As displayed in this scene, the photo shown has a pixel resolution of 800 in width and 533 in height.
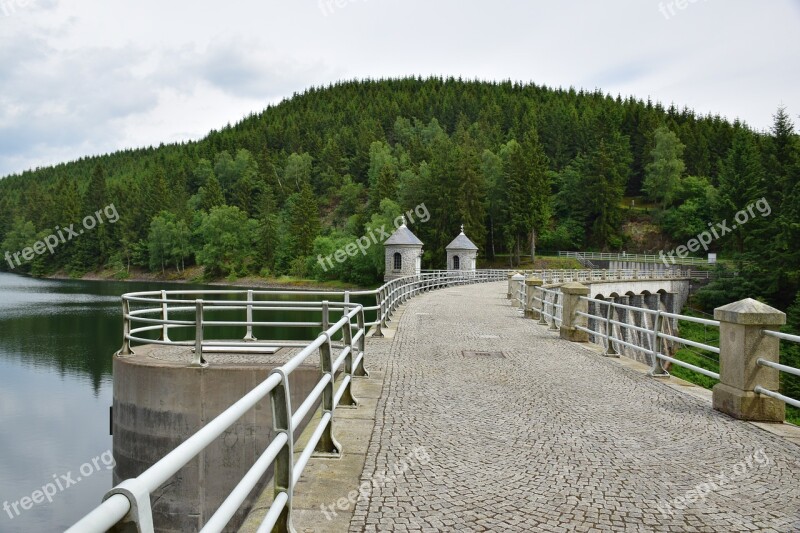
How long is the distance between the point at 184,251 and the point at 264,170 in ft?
99.1

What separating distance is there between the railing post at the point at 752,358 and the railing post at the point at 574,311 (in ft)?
25.5

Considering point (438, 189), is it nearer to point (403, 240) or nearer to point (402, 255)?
point (403, 240)

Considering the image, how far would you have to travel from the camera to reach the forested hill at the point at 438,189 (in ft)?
241

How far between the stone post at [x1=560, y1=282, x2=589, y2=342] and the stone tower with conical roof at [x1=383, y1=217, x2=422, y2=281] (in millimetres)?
37811

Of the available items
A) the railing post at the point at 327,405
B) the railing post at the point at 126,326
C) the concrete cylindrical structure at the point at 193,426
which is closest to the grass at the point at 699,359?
the concrete cylindrical structure at the point at 193,426

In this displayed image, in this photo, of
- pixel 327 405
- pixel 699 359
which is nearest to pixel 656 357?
pixel 327 405

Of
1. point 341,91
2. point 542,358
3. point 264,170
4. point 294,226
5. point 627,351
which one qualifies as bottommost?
point 627,351

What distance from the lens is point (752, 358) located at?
24.0 feet

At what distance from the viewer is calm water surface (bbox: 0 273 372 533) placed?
15.9m

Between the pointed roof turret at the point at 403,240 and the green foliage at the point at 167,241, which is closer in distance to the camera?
the pointed roof turret at the point at 403,240

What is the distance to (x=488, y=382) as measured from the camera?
965 cm

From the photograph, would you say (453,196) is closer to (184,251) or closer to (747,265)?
(747,265)

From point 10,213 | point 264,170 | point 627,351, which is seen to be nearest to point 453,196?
point 627,351

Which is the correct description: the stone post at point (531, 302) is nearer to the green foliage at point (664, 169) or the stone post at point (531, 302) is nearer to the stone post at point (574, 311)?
the stone post at point (574, 311)
